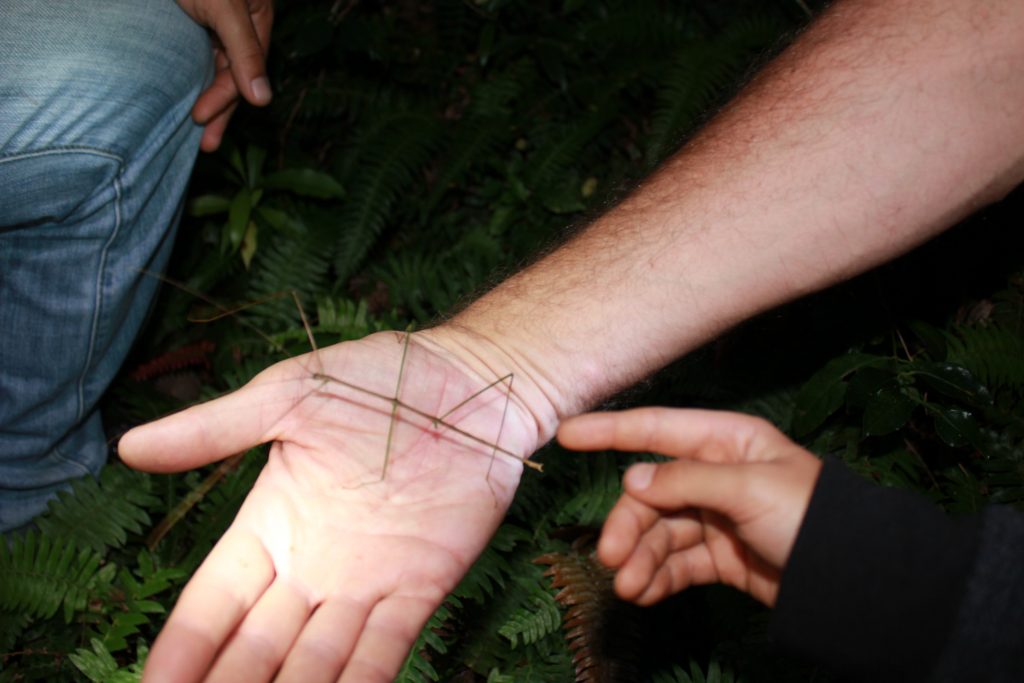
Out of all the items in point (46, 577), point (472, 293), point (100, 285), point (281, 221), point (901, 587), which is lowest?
point (46, 577)

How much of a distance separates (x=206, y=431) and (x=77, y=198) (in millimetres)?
1465

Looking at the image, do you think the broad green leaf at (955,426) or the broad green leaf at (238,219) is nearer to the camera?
the broad green leaf at (955,426)

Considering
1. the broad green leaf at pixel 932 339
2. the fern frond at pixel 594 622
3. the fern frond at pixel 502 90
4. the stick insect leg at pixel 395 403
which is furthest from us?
the fern frond at pixel 502 90

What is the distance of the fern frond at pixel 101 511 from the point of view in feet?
10.7

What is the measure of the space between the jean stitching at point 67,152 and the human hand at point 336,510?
1.40 m

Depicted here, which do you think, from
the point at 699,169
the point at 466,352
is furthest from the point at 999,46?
the point at 466,352

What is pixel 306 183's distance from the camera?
4352mm

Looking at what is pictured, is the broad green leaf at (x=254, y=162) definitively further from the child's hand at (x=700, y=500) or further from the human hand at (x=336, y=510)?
the child's hand at (x=700, y=500)

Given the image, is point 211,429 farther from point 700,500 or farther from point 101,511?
point 101,511

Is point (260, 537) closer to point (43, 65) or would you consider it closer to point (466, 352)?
point (466, 352)

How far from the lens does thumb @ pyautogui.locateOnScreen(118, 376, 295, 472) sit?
2.07m

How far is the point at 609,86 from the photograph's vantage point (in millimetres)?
4535

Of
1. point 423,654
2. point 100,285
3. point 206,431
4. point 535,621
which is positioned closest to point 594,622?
point 535,621

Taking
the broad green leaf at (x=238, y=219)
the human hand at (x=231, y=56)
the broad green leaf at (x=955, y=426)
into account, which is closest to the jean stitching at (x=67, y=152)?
the human hand at (x=231, y=56)
